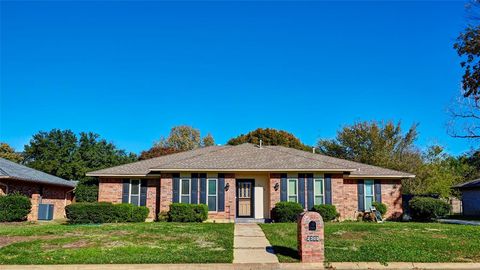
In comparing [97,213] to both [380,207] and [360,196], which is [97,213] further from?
[380,207]

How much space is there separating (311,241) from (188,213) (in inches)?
412

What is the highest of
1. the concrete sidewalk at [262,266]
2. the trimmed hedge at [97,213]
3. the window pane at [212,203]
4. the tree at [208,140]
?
the tree at [208,140]

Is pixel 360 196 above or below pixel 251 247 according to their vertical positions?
above

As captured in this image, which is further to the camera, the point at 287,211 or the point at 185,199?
the point at 185,199

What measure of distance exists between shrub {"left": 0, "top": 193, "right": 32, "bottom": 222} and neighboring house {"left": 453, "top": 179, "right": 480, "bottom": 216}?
3104 cm

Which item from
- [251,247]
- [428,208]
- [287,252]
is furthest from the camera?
[428,208]

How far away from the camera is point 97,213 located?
64.4ft

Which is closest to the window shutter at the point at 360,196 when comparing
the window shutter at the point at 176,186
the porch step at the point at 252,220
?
the porch step at the point at 252,220

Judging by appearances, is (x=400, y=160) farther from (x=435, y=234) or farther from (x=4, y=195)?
→ (x=4, y=195)

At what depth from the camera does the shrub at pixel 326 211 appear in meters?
20.2

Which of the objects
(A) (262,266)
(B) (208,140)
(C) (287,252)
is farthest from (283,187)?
(B) (208,140)

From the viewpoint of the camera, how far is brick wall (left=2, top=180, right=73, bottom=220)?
23.2 metres

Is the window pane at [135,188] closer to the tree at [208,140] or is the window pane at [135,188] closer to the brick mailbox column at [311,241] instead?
the brick mailbox column at [311,241]

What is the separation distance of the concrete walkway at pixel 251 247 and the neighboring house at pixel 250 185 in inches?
214
